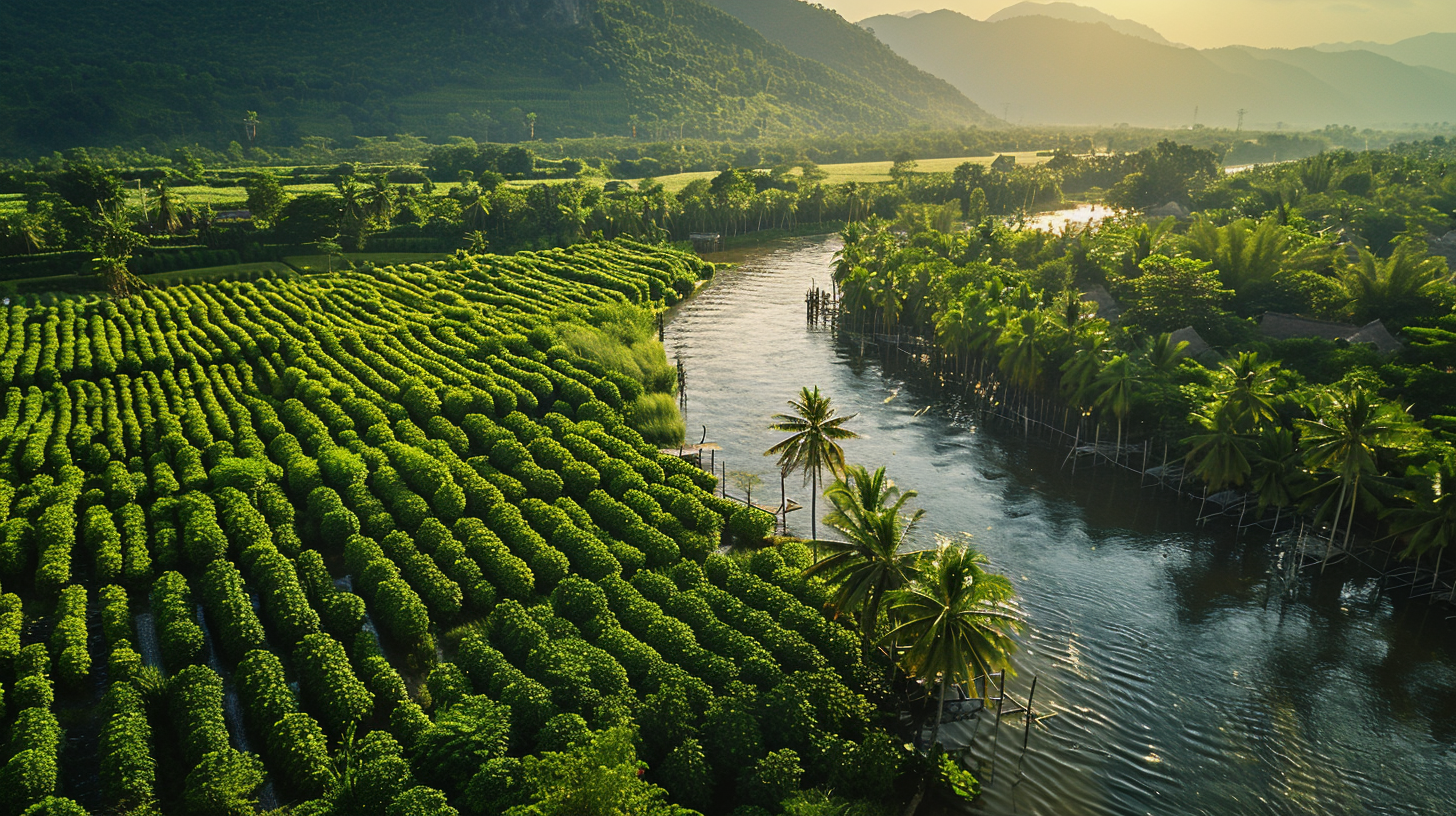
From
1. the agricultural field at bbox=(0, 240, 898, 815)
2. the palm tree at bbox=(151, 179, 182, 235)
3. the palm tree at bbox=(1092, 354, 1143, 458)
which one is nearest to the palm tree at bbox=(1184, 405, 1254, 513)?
the palm tree at bbox=(1092, 354, 1143, 458)

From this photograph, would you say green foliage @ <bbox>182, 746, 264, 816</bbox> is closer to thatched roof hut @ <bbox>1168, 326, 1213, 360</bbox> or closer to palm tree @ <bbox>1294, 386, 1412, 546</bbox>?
palm tree @ <bbox>1294, 386, 1412, 546</bbox>

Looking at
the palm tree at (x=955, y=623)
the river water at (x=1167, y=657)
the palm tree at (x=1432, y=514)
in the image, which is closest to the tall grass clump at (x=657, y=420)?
the river water at (x=1167, y=657)

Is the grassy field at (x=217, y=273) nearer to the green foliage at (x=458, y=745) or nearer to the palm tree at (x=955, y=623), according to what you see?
the green foliage at (x=458, y=745)

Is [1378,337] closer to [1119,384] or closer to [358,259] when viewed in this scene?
[1119,384]

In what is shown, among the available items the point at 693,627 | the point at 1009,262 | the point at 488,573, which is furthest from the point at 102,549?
the point at 1009,262

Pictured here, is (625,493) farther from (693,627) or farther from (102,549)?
(102,549)

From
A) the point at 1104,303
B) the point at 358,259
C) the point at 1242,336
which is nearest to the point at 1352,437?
the point at 1242,336
